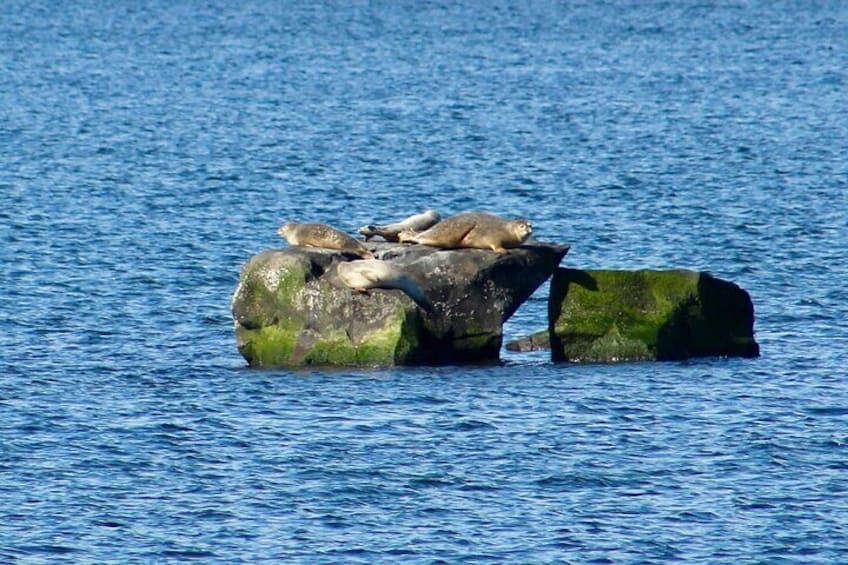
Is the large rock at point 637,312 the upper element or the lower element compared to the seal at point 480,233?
lower

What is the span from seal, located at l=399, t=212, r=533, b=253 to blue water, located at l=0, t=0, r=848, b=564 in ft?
5.19

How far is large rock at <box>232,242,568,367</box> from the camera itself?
22891 millimetres

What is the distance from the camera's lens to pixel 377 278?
2256cm

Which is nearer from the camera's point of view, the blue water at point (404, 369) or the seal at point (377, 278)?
the blue water at point (404, 369)

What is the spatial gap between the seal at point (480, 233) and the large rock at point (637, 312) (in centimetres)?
83

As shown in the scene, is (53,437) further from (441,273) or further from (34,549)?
(441,273)

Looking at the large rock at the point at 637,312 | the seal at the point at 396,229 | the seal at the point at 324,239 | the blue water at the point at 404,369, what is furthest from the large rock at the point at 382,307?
the seal at the point at 396,229

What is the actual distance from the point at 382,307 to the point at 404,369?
33.3 inches

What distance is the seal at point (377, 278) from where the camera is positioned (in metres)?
22.6

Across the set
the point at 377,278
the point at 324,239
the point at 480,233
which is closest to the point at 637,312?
the point at 480,233

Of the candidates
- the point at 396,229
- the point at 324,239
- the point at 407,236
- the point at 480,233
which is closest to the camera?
the point at 480,233

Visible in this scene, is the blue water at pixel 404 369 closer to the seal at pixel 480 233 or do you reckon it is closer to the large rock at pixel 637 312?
the large rock at pixel 637 312

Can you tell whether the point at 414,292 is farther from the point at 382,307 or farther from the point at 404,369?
the point at 404,369

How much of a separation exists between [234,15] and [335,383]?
94066 millimetres
